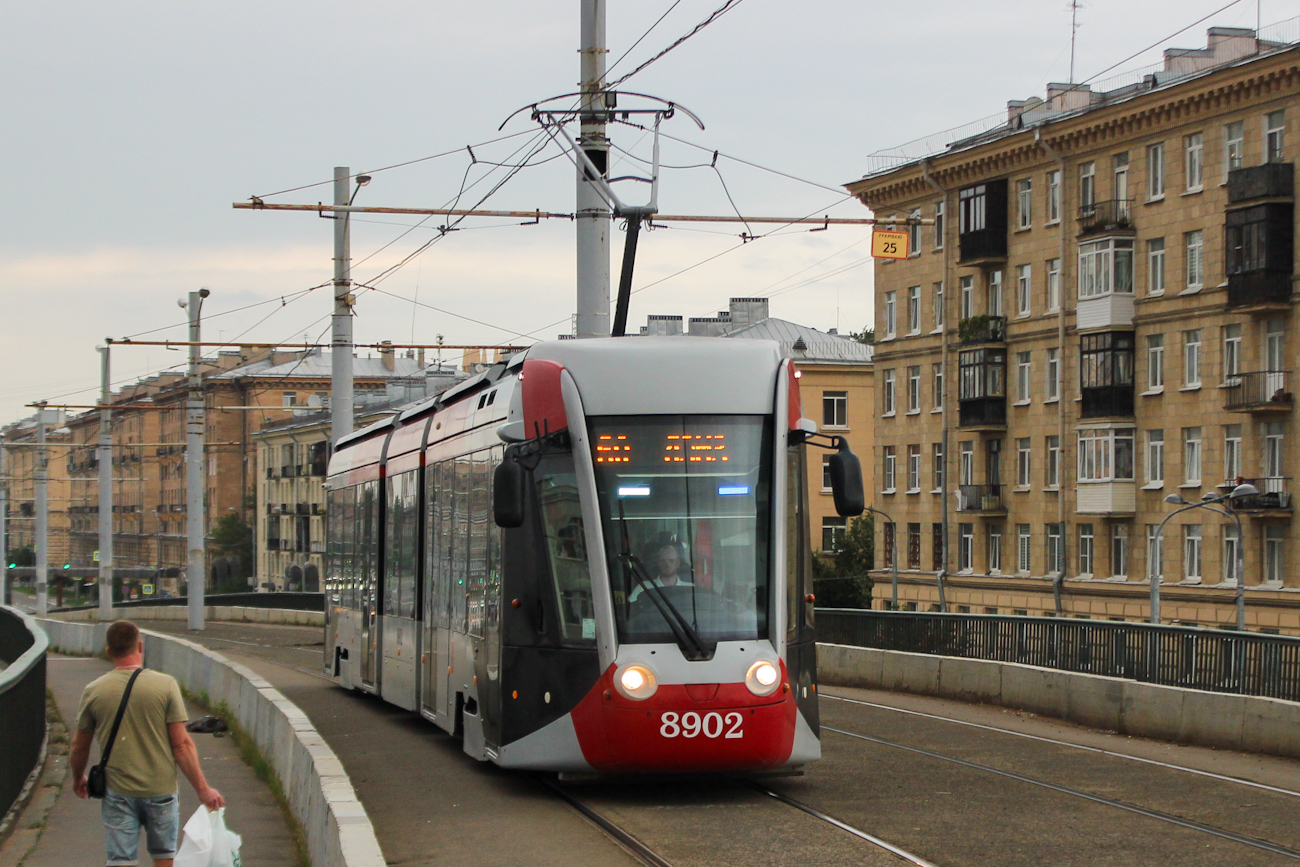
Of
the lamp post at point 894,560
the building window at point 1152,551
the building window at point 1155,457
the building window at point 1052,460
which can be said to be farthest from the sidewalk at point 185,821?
the lamp post at point 894,560

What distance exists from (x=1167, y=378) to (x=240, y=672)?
1472 inches

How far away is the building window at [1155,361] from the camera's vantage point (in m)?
52.5

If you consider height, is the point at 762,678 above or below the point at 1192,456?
below

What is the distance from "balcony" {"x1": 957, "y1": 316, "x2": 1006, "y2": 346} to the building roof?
20.3m

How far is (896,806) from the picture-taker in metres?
11.7

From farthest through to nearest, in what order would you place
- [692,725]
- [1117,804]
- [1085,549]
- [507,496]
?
[1085,549] → [507,496] → [1117,804] → [692,725]

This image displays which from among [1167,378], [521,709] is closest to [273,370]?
[1167,378]

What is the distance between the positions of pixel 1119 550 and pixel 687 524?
44.3 metres

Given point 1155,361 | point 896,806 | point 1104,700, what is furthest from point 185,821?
point 1155,361

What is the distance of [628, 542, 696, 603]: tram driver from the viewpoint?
11.7 metres

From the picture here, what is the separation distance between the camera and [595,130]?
19266 millimetres

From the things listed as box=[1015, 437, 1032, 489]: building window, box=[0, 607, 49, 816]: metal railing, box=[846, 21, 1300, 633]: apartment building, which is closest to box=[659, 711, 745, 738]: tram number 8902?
box=[0, 607, 49, 816]: metal railing

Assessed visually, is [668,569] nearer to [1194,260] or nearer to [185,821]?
[185,821]

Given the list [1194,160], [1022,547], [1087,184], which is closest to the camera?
[1194,160]
